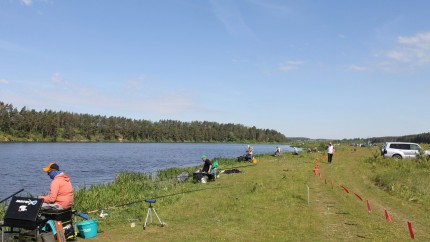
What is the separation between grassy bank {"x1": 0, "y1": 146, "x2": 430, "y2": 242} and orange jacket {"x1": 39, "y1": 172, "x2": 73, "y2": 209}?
2.10 meters

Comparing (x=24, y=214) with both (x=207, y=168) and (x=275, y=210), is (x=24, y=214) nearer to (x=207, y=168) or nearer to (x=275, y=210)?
(x=275, y=210)

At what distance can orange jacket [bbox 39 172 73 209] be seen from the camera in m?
10.9

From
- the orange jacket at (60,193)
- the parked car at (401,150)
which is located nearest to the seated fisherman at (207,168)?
the orange jacket at (60,193)

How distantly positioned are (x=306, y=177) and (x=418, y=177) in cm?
725

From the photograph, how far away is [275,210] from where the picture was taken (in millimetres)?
16344

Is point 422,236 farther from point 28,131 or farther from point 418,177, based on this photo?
point 28,131

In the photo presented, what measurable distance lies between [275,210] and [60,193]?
29.9ft

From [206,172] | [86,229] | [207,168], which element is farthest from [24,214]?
[207,168]

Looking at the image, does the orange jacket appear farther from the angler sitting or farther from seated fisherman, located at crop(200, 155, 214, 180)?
seated fisherman, located at crop(200, 155, 214, 180)

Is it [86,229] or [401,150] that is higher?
[401,150]

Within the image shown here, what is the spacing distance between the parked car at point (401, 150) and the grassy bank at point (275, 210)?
1593cm

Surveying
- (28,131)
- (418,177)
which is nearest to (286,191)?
(418,177)

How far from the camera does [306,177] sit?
26.8 metres

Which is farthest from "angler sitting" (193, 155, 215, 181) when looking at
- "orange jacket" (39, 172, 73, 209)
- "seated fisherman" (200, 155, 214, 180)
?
"orange jacket" (39, 172, 73, 209)
